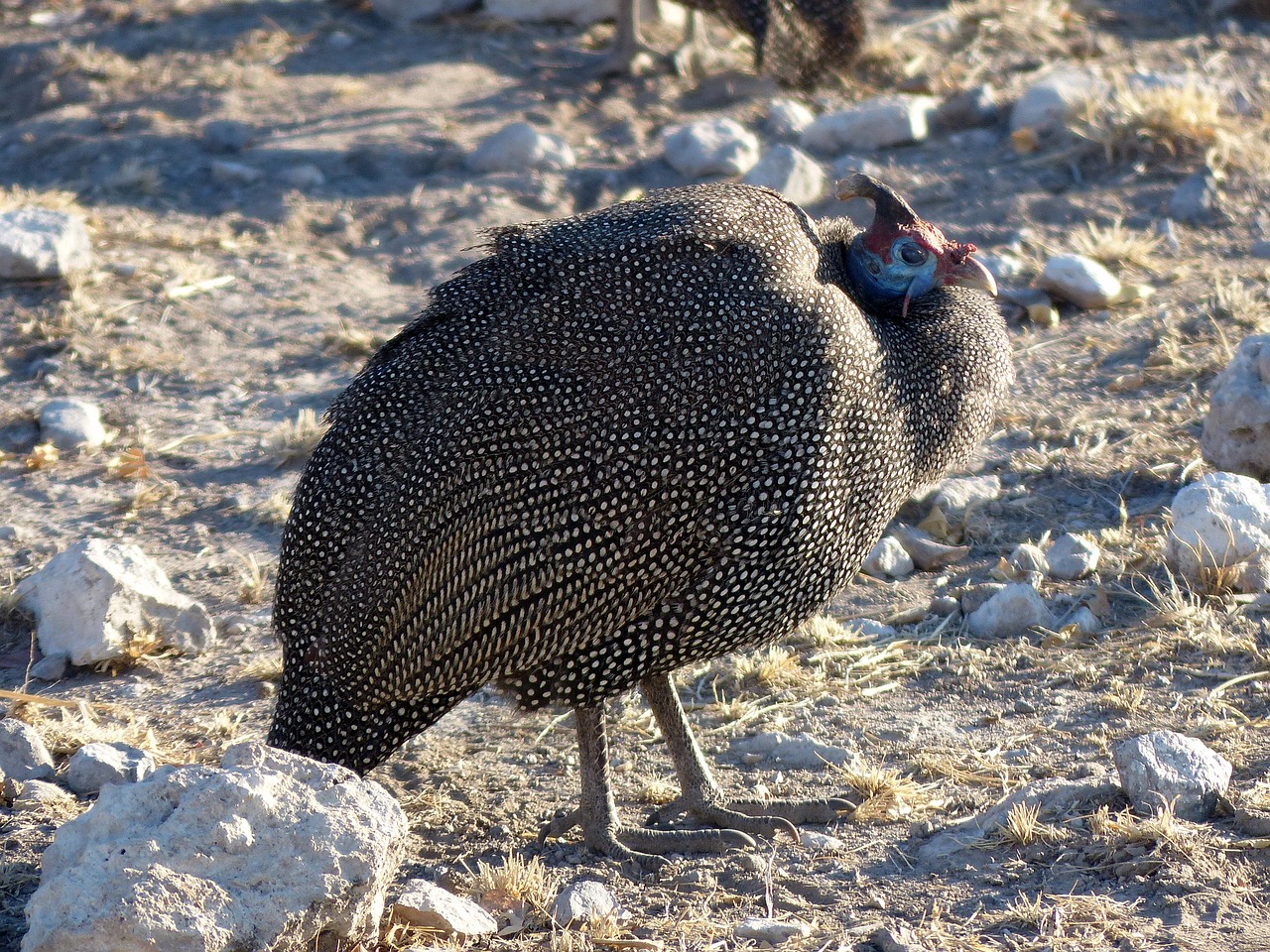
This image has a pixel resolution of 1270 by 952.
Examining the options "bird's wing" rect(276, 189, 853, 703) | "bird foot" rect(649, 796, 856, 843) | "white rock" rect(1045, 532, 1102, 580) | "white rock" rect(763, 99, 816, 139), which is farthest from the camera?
"white rock" rect(763, 99, 816, 139)

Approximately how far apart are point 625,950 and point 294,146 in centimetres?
606

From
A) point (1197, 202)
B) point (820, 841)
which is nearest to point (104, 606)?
point (820, 841)

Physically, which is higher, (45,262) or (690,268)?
(690,268)

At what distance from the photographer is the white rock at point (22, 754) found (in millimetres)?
3883

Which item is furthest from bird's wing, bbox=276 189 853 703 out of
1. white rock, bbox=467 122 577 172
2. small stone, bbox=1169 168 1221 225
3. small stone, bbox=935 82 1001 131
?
small stone, bbox=935 82 1001 131

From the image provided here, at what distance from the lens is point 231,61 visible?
922 cm

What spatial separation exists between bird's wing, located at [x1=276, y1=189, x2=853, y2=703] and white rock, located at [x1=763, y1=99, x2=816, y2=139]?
5043mm

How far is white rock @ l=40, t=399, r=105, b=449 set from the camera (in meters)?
5.77

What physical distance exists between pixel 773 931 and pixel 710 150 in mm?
5362

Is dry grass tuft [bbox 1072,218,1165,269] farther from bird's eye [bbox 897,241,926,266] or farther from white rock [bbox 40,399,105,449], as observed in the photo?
white rock [bbox 40,399,105,449]

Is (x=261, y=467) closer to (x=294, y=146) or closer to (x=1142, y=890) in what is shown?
(x=294, y=146)

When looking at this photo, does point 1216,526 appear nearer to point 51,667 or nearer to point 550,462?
point 550,462

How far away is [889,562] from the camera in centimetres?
493

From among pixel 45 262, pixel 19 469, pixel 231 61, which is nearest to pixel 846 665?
pixel 19 469
